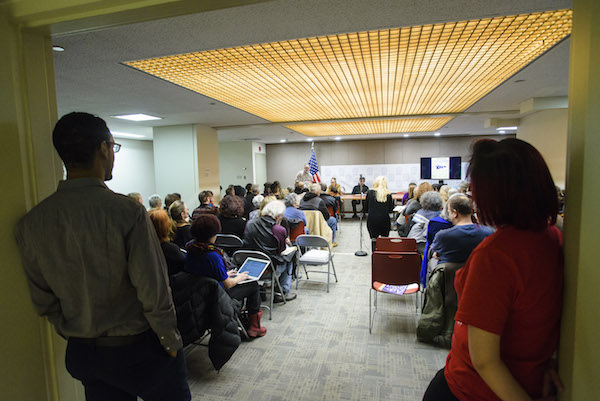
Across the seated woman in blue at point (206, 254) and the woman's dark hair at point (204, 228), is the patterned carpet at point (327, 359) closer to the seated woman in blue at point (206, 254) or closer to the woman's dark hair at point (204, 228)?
the seated woman in blue at point (206, 254)

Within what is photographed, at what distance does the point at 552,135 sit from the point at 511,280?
→ 22.9 feet

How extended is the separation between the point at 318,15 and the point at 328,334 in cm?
289

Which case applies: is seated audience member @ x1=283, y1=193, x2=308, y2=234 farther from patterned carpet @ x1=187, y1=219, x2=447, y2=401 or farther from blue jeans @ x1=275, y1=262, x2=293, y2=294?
patterned carpet @ x1=187, y1=219, x2=447, y2=401

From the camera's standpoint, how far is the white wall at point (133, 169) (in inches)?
372

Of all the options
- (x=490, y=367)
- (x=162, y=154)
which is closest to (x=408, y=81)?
(x=490, y=367)

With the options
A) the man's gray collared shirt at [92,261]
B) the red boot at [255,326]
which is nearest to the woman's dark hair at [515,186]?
the man's gray collared shirt at [92,261]

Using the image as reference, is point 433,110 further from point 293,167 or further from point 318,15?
point 293,167

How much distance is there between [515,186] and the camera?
35.8 inches

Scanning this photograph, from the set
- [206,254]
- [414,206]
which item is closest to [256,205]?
[414,206]

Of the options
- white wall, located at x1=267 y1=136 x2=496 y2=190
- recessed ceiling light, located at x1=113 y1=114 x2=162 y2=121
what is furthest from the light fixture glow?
white wall, located at x1=267 y1=136 x2=496 y2=190

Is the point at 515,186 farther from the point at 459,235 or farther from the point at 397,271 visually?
the point at 397,271

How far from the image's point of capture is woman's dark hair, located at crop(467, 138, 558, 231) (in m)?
0.90

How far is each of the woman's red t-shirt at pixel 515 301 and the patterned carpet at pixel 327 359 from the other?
167 cm

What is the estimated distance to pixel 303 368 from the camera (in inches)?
109
